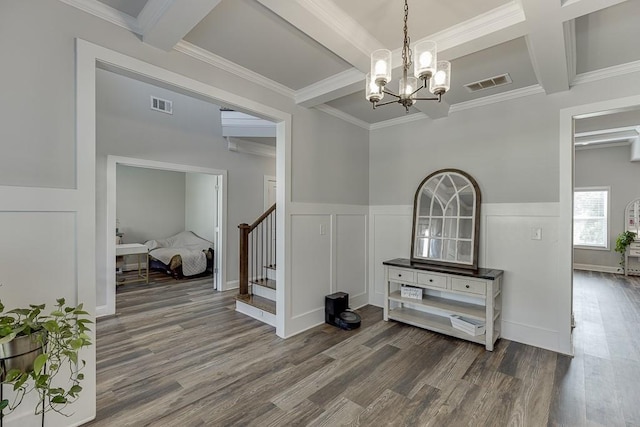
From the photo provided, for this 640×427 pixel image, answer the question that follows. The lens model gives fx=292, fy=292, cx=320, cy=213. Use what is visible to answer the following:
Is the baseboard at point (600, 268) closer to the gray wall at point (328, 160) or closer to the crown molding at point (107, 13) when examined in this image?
the gray wall at point (328, 160)

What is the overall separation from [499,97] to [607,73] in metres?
0.86

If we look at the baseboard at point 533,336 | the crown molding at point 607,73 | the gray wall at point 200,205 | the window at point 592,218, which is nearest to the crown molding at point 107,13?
the crown molding at point 607,73

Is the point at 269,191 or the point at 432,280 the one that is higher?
the point at 269,191

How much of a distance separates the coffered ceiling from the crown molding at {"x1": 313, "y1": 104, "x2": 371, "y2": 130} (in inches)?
27.1

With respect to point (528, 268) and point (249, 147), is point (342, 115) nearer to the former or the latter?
point (249, 147)

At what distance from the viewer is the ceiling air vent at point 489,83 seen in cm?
288

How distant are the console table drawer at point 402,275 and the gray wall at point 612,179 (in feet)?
20.9

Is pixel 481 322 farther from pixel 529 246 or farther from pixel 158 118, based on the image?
pixel 158 118

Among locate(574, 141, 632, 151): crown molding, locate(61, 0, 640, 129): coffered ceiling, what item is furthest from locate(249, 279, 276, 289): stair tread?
locate(574, 141, 632, 151): crown molding

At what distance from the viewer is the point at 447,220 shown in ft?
11.7

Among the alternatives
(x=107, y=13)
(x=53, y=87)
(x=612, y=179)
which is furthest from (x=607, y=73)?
(x=612, y=179)

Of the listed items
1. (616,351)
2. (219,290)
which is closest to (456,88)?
(616,351)

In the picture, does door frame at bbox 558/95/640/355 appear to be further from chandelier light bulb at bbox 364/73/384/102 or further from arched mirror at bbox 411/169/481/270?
chandelier light bulb at bbox 364/73/384/102

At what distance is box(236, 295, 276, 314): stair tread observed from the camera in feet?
12.0
